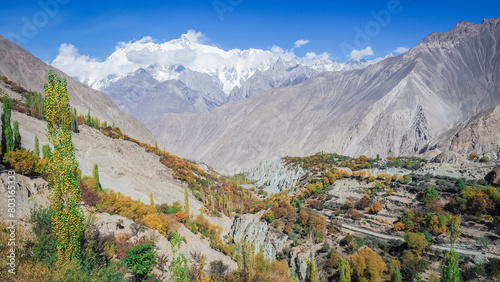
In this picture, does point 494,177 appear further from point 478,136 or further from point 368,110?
point 368,110

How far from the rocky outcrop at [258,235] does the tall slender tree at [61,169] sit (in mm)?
22072

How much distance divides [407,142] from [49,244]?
9846cm

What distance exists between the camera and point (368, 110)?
108m

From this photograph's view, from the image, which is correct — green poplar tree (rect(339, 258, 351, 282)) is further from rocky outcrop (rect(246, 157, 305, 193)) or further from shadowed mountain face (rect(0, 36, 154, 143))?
shadowed mountain face (rect(0, 36, 154, 143))

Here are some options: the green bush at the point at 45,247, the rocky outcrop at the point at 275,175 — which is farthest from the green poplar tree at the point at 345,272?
the rocky outcrop at the point at 275,175

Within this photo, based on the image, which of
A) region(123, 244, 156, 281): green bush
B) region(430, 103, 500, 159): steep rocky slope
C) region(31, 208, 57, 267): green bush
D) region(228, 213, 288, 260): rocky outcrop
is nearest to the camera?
region(31, 208, 57, 267): green bush

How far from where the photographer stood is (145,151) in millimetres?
53125

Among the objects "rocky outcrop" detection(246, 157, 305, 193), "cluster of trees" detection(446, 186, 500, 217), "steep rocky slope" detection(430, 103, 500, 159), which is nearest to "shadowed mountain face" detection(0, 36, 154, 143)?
"rocky outcrop" detection(246, 157, 305, 193)

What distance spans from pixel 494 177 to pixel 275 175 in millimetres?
49832

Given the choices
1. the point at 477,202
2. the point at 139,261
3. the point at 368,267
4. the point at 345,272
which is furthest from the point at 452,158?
the point at 139,261

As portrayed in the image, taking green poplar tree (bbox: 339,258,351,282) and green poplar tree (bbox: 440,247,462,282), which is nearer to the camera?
green poplar tree (bbox: 440,247,462,282)

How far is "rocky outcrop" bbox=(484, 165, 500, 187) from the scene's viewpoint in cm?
3148

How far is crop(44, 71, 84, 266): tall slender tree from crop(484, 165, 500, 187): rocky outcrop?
39182 millimetres

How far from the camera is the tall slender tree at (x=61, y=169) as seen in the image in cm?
1062
